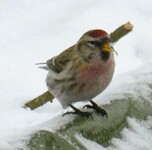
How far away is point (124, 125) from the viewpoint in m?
3.09

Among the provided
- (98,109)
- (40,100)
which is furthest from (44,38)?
(98,109)

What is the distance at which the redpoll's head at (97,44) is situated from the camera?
3506mm

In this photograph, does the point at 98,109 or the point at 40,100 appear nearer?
the point at 98,109

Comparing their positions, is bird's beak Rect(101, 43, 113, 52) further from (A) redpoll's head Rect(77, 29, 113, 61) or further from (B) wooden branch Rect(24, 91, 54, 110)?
(B) wooden branch Rect(24, 91, 54, 110)

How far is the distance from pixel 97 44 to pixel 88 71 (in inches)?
5.3

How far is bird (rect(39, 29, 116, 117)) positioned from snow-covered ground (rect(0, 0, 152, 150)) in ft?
0.88

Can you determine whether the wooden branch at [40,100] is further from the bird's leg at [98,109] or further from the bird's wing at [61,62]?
the bird's leg at [98,109]

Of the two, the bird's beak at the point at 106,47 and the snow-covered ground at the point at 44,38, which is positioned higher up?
the bird's beak at the point at 106,47

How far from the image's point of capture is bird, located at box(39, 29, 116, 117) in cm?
355

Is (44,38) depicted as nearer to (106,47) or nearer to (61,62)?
(61,62)

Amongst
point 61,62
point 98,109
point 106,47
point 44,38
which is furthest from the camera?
point 44,38

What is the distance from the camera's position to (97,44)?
357 centimetres

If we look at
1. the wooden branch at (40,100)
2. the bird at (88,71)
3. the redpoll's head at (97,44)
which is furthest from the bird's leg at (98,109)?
the wooden branch at (40,100)

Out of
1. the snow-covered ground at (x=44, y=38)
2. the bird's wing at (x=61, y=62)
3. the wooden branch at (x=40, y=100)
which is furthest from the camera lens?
the snow-covered ground at (x=44, y=38)
